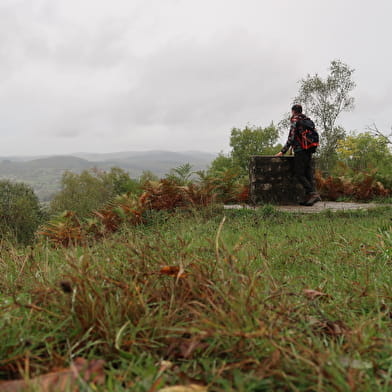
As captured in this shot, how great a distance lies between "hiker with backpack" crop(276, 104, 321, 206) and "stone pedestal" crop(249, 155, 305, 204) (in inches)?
13.4

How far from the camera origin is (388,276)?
8.88ft

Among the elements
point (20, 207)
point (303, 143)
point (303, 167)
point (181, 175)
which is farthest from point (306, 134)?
point (20, 207)

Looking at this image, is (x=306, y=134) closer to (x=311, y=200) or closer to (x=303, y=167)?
(x=303, y=167)

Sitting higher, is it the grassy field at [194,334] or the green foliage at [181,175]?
the green foliage at [181,175]

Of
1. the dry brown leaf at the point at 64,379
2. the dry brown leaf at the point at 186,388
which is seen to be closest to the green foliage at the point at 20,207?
the dry brown leaf at the point at 64,379

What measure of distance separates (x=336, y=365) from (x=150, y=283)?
1.12m

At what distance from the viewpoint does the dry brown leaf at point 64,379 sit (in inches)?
46.6

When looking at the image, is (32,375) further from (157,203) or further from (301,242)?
(157,203)

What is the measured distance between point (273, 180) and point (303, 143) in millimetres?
1353

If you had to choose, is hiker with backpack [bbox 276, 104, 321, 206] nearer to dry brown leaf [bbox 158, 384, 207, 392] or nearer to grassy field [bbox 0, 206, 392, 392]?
grassy field [bbox 0, 206, 392, 392]

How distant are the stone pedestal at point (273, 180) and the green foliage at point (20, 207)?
30.9 meters

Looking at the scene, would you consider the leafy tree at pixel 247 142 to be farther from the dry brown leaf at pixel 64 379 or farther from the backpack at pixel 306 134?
the dry brown leaf at pixel 64 379

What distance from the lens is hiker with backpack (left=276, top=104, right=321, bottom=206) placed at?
9942mm

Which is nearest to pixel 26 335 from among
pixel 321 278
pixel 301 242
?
pixel 321 278
